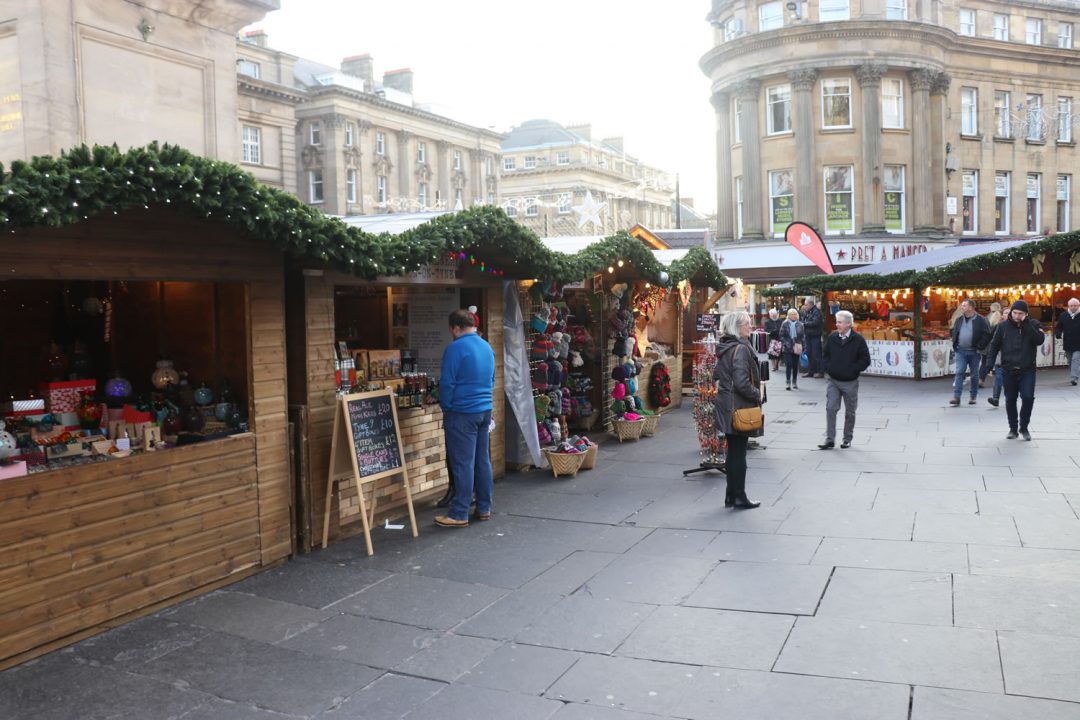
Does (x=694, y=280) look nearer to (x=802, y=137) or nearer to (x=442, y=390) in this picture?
(x=442, y=390)

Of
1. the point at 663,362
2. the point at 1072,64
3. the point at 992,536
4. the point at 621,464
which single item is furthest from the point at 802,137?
the point at 992,536

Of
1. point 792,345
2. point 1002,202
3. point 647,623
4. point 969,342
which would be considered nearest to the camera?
point 647,623

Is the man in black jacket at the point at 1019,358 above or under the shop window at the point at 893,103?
under

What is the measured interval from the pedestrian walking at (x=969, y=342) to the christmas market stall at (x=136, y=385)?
12.1m

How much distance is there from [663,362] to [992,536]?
813cm

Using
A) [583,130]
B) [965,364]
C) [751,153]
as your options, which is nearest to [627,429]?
[965,364]

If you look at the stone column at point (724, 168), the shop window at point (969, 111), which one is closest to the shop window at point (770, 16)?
the stone column at point (724, 168)

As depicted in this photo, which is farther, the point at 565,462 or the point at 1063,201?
the point at 1063,201

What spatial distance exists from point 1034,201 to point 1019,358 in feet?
105

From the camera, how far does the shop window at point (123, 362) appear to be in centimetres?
611

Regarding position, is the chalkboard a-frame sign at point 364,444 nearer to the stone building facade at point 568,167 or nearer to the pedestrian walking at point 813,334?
the pedestrian walking at point 813,334

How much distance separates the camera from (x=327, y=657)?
→ 16.4ft

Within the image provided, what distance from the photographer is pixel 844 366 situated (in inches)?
439

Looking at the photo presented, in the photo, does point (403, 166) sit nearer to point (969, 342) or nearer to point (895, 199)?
point (895, 199)
